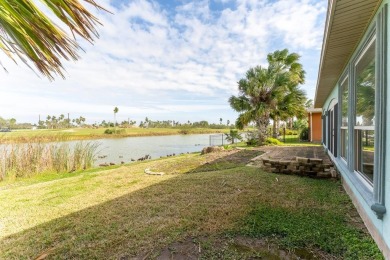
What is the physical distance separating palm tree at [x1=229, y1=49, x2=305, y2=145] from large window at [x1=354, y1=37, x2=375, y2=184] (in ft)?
33.8

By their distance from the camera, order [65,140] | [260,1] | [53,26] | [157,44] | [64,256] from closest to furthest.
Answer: [53,26] < [64,256] < [260,1] < [65,140] < [157,44]

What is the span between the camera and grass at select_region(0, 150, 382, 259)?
2.42 meters

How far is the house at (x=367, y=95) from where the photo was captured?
2104mm

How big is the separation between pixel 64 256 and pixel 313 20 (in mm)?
7205

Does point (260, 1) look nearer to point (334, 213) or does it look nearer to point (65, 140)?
point (334, 213)

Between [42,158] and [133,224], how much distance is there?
7.17 metres

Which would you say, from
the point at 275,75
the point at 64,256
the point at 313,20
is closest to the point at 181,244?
the point at 64,256

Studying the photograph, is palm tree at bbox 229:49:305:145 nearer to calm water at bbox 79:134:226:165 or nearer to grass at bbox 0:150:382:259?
calm water at bbox 79:134:226:165

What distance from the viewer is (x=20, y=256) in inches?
96.3

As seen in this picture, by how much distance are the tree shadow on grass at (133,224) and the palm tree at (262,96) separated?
10.2 meters

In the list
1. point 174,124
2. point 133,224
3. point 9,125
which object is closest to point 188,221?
point 133,224

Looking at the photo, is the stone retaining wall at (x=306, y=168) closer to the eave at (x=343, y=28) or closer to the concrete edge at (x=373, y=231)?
the concrete edge at (x=373, y=231)

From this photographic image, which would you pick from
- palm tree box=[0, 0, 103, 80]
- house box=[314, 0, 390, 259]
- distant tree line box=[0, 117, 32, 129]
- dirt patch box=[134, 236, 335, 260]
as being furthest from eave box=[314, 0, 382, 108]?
distant tree line box=[0, 117, 32, 129]

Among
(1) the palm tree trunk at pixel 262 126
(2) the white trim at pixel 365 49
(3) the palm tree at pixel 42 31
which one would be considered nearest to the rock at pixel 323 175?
(2) the white trim at pixel 365 49
